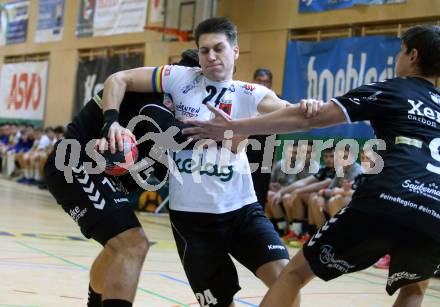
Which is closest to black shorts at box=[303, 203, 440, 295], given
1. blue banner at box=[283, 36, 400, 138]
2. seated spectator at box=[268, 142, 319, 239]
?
seated spectator at box=[268, 142, 319, 239]

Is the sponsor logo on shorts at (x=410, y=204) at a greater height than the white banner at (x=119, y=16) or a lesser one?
lesser

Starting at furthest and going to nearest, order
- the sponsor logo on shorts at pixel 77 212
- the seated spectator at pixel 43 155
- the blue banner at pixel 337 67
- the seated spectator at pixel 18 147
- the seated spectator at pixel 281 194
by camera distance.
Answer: the seated spectator at pixel 18 147, the seated spectator at pixel 43 155, the blue banner at pixel 337 67, the seated spectator at pixel 281 194, the sponsor logo on shorts at pixel 77 212

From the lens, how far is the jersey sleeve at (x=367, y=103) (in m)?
2.92

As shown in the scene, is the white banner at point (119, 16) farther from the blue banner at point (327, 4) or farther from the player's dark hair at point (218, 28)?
the player's dark hair at point (218, 28)

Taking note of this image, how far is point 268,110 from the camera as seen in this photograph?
11.8ft

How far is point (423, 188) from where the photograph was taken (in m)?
2.87

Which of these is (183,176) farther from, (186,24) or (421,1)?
(186,24)

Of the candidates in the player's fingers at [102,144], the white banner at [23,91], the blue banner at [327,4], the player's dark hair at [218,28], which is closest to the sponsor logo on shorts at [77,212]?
the player's fingers at [102,144]

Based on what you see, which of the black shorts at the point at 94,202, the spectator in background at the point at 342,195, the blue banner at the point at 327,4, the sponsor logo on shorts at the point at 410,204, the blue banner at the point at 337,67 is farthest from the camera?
the blue banner at the point at 327,4

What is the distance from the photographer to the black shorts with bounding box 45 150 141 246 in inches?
136

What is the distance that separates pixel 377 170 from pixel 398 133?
0.64 feet

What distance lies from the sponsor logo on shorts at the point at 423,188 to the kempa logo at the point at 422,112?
0.28 m

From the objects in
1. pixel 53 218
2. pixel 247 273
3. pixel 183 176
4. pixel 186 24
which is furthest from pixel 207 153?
pixel 186 24

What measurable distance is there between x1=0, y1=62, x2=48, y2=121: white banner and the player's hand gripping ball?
1786cm
